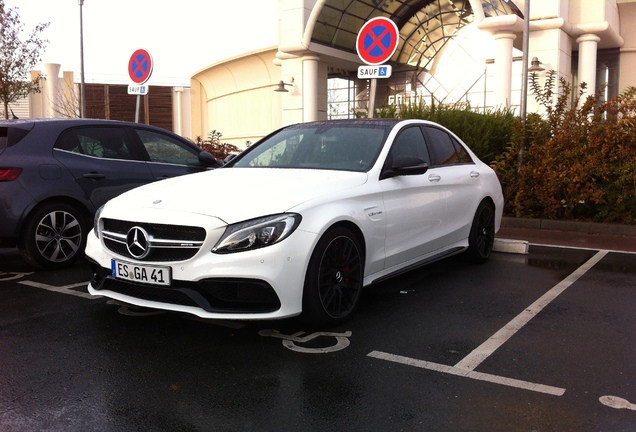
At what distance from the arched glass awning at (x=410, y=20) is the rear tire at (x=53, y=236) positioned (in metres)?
14.8

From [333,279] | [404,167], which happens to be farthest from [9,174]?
[404,167]

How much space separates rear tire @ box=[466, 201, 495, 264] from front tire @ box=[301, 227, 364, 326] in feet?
7.73

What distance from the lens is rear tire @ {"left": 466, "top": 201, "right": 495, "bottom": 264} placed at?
673 centimetres

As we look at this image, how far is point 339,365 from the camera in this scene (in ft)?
12.7

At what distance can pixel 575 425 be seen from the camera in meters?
3.07

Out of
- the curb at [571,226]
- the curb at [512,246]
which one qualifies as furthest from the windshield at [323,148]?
the curb at [571,226]

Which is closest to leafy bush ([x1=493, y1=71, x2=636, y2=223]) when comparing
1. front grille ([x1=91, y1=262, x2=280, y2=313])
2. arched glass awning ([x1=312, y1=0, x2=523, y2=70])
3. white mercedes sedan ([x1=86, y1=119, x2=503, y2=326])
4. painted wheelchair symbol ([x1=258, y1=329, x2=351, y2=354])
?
white mercedes sedan ([x1=86, y1=119, x2=503, y2=326])

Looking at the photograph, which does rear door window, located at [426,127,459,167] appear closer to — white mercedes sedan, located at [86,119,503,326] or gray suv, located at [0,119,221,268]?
white mercedes sedan, located at [86,119,503,326]

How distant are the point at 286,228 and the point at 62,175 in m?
3.49

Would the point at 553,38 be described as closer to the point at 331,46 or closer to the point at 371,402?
the point at 331,46

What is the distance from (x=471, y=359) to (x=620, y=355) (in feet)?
3.21

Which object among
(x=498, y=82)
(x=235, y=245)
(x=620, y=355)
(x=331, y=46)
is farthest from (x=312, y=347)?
(x=331, y=46)

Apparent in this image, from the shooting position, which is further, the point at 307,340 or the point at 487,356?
the point at 307,340

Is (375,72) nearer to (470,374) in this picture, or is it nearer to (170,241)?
(170,241)
